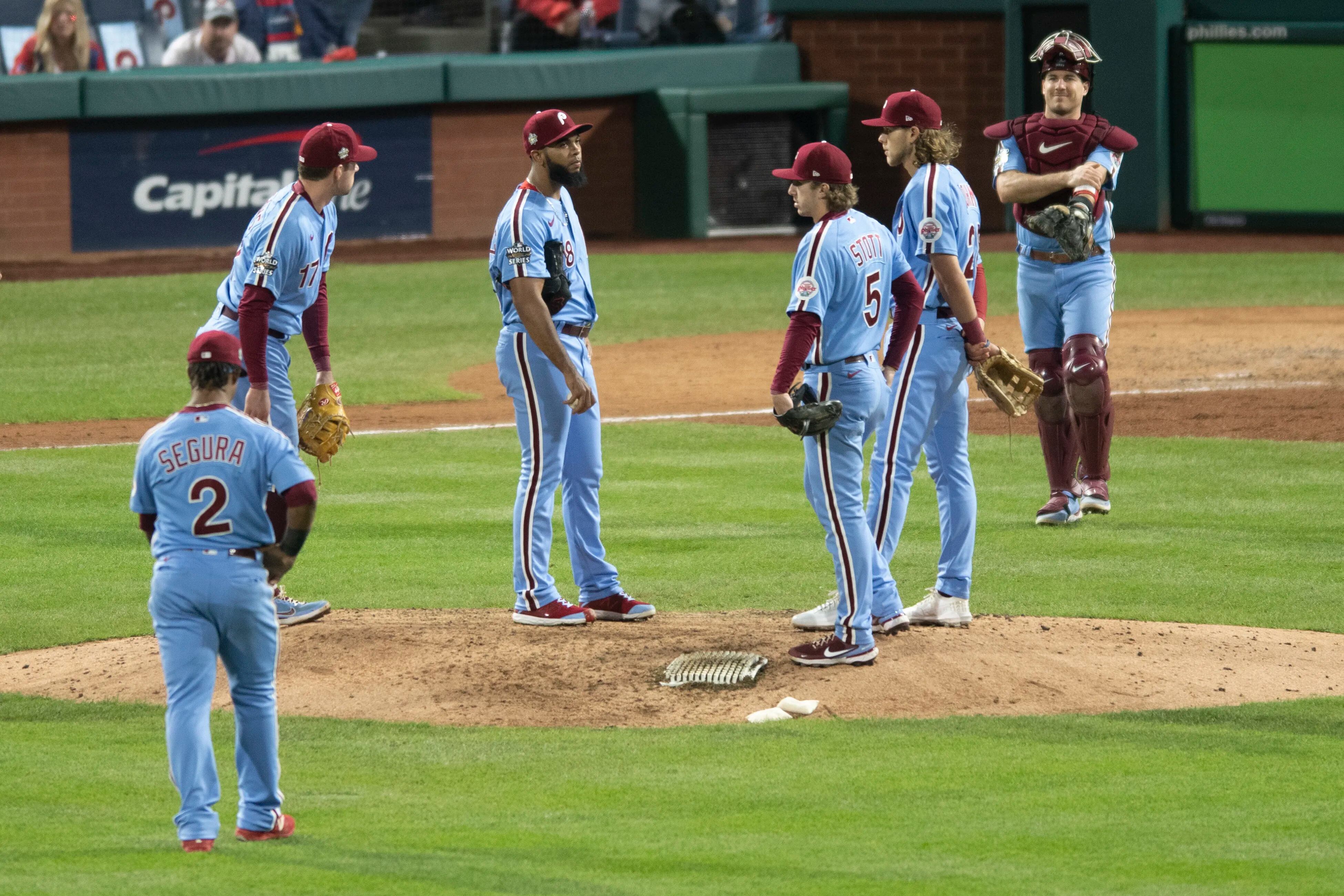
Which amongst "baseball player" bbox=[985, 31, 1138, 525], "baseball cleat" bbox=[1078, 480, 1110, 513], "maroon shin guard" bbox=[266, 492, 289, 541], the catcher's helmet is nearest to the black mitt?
"maroon shin guard" bbox=[266, 492, 289, 541]

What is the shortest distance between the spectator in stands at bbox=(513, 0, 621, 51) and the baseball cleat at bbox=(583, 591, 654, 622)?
17.7 metres

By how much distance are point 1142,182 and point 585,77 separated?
679 centimetres

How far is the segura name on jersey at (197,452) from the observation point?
16.2ft

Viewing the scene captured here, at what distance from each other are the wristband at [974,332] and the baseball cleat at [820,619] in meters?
1.07

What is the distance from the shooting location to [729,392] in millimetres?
15352

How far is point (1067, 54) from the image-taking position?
9539mm

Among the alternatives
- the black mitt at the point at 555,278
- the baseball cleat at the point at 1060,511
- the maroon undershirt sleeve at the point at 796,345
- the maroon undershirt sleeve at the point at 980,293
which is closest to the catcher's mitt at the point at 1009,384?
the maroon undershirt sleeve at the point at 980,293

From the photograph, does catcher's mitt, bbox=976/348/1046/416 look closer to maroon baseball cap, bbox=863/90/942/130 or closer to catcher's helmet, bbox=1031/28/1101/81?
maroon baseball cap, bbox=863/90/942/130

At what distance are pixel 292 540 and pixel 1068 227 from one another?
5.41 meters

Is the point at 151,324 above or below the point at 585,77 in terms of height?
below

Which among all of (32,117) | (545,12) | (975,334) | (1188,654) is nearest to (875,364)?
(975,334)

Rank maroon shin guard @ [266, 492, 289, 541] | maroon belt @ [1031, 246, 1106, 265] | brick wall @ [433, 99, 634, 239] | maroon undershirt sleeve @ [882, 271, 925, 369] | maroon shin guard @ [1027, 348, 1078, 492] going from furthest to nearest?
brick wall @ [433, 99, 634, 239], maroon shin guard @ [1027, 348, 1078, 492], maroon belt @ [1031, 246, 1106, 265], maroon undershirt sleeve @ [882, 271, 925, 369], maroon shin guard @ [266, 492, 289, 541]

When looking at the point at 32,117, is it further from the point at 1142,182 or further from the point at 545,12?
the point at 1142,182

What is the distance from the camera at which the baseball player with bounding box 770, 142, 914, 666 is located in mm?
6559
